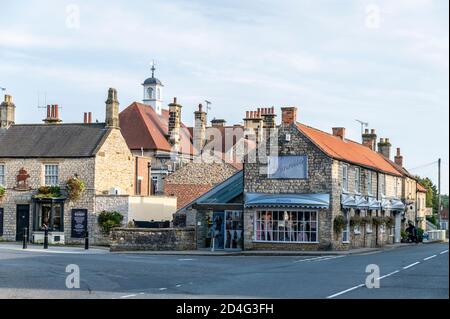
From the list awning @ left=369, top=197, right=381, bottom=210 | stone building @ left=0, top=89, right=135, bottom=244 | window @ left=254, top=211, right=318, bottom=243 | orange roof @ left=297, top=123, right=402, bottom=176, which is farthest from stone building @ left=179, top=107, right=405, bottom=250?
stone building @ left=0, top=89, right=135, bottom=244

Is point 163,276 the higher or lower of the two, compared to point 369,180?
lower

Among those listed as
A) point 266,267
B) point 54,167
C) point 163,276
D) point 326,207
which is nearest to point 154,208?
point 54,167

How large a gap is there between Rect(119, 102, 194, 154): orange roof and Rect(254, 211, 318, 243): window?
23565mm

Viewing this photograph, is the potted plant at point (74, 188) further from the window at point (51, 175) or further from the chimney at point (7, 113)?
the chimney at point (7, 113)

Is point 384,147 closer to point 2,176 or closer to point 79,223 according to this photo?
point 79,223

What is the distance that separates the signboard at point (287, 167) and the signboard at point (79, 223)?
1190cm

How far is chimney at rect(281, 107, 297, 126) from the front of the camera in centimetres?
4044

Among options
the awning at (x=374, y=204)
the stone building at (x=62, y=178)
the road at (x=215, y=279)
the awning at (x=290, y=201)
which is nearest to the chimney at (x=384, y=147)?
the awning at (x=374, y=204)

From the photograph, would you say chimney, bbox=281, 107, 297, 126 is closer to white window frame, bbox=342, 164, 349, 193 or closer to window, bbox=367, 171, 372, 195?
white window frame, bbox=342, 164, 349, 193

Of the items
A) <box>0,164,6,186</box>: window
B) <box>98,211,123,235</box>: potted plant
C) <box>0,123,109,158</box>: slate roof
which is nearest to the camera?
<box>98,211,123,235</box>: potted plant

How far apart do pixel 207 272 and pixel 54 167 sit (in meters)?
24.2

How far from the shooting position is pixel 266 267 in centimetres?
2780
